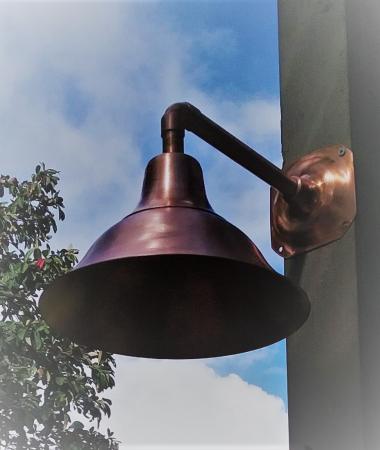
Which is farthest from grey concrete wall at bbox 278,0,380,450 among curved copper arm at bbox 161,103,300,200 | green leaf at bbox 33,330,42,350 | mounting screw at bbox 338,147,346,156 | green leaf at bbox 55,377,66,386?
green leaf at bbox 55,377,66,386

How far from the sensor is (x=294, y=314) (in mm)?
1506

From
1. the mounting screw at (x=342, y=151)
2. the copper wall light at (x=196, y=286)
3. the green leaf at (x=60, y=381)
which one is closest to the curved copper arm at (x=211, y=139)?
the copper wall light at (x=196, y=286)

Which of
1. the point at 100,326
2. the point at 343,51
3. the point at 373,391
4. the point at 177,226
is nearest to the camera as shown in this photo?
the point at 177,226

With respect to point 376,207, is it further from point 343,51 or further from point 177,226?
point 177,226

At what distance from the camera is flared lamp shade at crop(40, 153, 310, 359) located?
143 cm

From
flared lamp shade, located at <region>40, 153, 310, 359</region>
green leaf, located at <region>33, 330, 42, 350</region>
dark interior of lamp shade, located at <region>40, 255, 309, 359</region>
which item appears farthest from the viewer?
green leaf, located at <region>33, 330, 42, 350</region>

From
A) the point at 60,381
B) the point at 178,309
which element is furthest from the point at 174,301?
the point at 60,381

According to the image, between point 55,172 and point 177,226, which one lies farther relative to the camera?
point 55,172

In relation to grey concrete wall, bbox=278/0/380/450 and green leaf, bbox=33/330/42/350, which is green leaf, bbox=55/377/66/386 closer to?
green leaf, bbox=33/330/42/350

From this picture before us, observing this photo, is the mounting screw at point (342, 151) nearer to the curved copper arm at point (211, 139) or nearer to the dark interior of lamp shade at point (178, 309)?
the curved copper arm at point (211, 139)

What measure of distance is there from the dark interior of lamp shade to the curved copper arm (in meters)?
0.18

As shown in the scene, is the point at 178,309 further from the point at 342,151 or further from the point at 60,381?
the point at 60,381

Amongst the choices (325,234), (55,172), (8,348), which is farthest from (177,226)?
(55,172)

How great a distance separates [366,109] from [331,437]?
628 millimetres
